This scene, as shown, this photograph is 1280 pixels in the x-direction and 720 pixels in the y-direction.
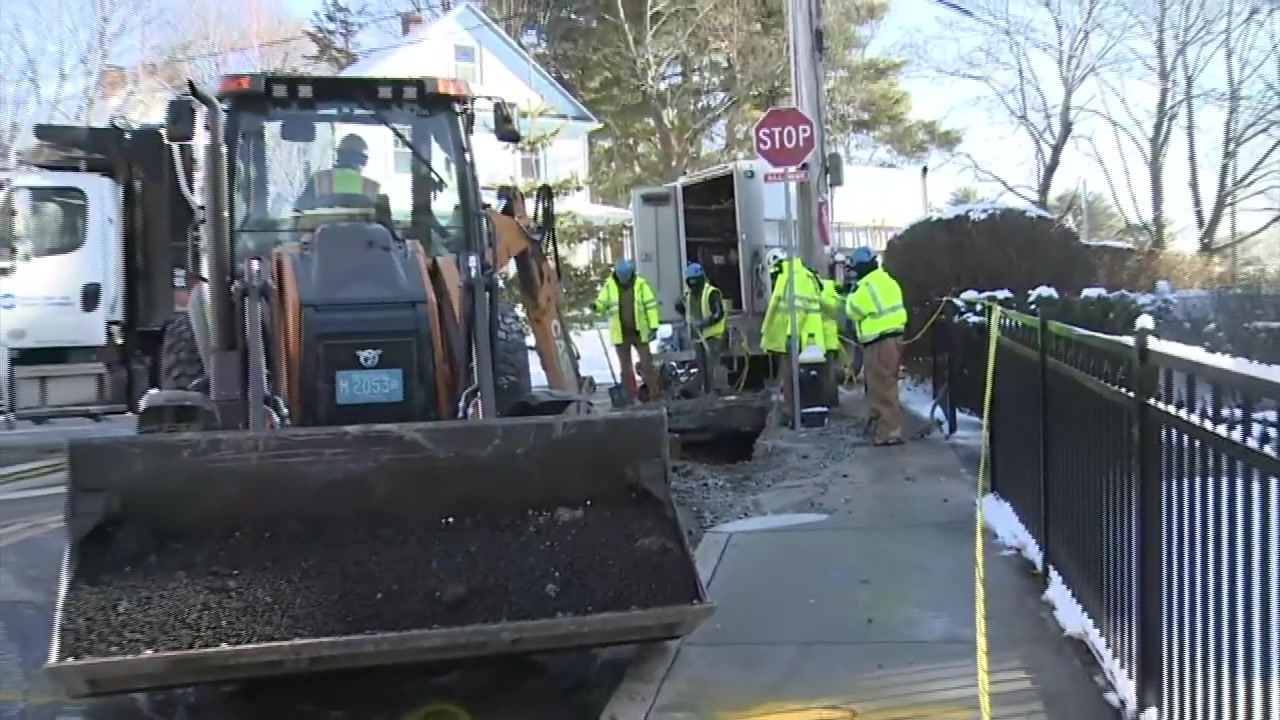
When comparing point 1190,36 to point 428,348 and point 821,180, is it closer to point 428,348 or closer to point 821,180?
point 821,180

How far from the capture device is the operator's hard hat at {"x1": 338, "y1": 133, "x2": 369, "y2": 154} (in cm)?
739

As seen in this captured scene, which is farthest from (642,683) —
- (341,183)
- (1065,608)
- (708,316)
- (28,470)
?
(708,316)

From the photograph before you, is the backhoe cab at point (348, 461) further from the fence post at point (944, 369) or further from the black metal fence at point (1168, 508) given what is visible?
the fence post at point (944, 369)

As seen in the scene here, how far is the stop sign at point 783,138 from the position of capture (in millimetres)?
11156

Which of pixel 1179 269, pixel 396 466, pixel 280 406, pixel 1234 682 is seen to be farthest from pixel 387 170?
pixel 1179 269

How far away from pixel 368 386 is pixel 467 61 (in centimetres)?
3070

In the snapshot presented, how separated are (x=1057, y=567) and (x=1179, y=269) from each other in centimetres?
1306

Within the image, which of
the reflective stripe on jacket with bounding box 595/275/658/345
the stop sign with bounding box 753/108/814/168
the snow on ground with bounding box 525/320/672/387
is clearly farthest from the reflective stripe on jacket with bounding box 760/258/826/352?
the snow on ground with bounding box 525/320/672/387

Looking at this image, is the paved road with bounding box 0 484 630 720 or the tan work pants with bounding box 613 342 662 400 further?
the tan work pants with bounding box 613 342 662 400

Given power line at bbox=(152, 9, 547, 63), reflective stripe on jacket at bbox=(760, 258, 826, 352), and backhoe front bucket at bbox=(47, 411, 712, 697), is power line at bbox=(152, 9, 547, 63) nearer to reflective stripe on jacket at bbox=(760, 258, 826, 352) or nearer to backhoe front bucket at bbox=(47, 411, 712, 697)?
reflective stripe on jacket at bbox=(760, 258, 826, 352)

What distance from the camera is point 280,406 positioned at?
249 inches

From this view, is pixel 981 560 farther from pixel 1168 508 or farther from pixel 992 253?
pixel 992 253

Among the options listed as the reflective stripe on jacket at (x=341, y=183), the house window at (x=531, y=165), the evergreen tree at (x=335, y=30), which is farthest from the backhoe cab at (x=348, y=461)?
the evergreen tree at (x=335, y=30)

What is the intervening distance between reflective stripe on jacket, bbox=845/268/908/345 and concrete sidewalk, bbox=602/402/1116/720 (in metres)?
2.82
